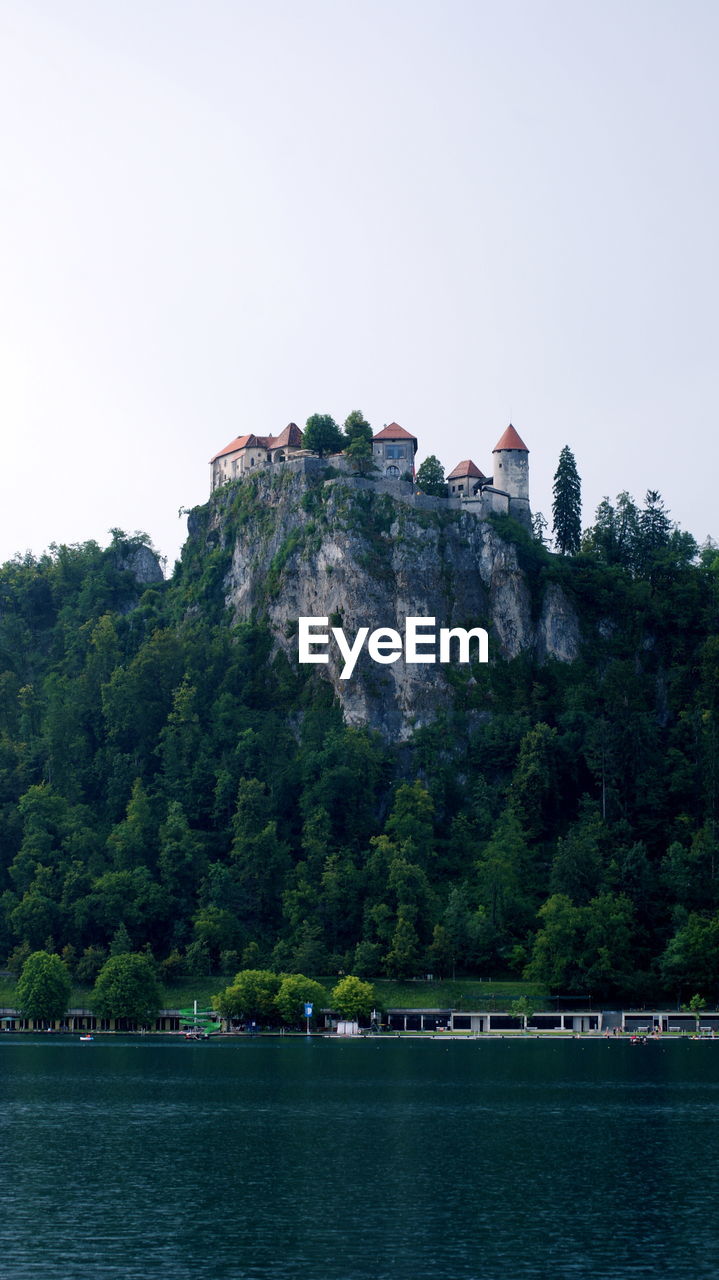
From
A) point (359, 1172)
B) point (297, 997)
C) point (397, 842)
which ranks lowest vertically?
point (359, 1172)

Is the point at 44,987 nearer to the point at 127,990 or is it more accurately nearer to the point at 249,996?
the point at 127,990

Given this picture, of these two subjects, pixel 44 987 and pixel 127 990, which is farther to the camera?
pixel 44 987

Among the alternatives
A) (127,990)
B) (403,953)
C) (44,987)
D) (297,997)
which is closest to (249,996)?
(297,997)

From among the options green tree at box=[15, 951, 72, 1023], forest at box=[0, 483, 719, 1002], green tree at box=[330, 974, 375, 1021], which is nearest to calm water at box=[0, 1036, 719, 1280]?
green tree at box=[330, 974, 375, 1021]

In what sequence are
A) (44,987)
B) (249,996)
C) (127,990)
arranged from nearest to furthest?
(249,996) < (127,990) < (44,987)

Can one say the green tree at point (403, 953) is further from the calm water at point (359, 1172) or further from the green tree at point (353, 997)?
the calm water at point (359, 1172)

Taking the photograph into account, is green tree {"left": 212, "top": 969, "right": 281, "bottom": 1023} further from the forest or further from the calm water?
the calm water
